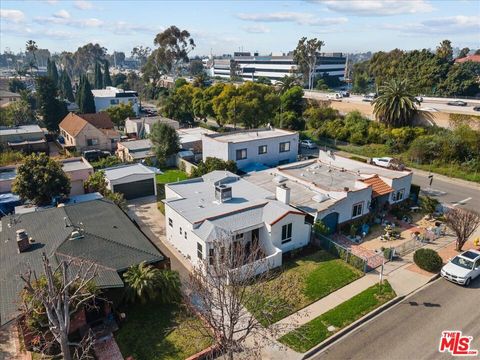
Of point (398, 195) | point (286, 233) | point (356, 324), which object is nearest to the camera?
point (356, 324)

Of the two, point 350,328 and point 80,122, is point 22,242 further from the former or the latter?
point 80,122

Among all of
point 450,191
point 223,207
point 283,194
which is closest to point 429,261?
point 283,194

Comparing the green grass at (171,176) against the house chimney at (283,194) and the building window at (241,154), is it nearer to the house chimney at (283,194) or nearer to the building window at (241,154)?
the building window at (241,154)

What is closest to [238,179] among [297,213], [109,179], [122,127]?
[297,213]

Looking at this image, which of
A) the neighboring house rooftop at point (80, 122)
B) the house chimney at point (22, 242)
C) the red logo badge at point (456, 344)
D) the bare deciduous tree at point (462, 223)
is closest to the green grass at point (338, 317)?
the red logo badge at point (456, 344)

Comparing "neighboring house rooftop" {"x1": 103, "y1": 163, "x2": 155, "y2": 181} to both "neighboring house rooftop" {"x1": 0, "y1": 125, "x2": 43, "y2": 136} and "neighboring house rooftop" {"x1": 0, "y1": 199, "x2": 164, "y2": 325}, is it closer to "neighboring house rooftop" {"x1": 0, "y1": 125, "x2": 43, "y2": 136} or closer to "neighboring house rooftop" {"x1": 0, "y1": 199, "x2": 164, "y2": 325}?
"neighboring house rooftop" {"x1": 0, "y1": 199, "x2": 164, "y2": 325}

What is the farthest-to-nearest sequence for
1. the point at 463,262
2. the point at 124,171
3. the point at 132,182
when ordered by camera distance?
the point at 124,171 → the point at 132,182 → the point at 463,262
